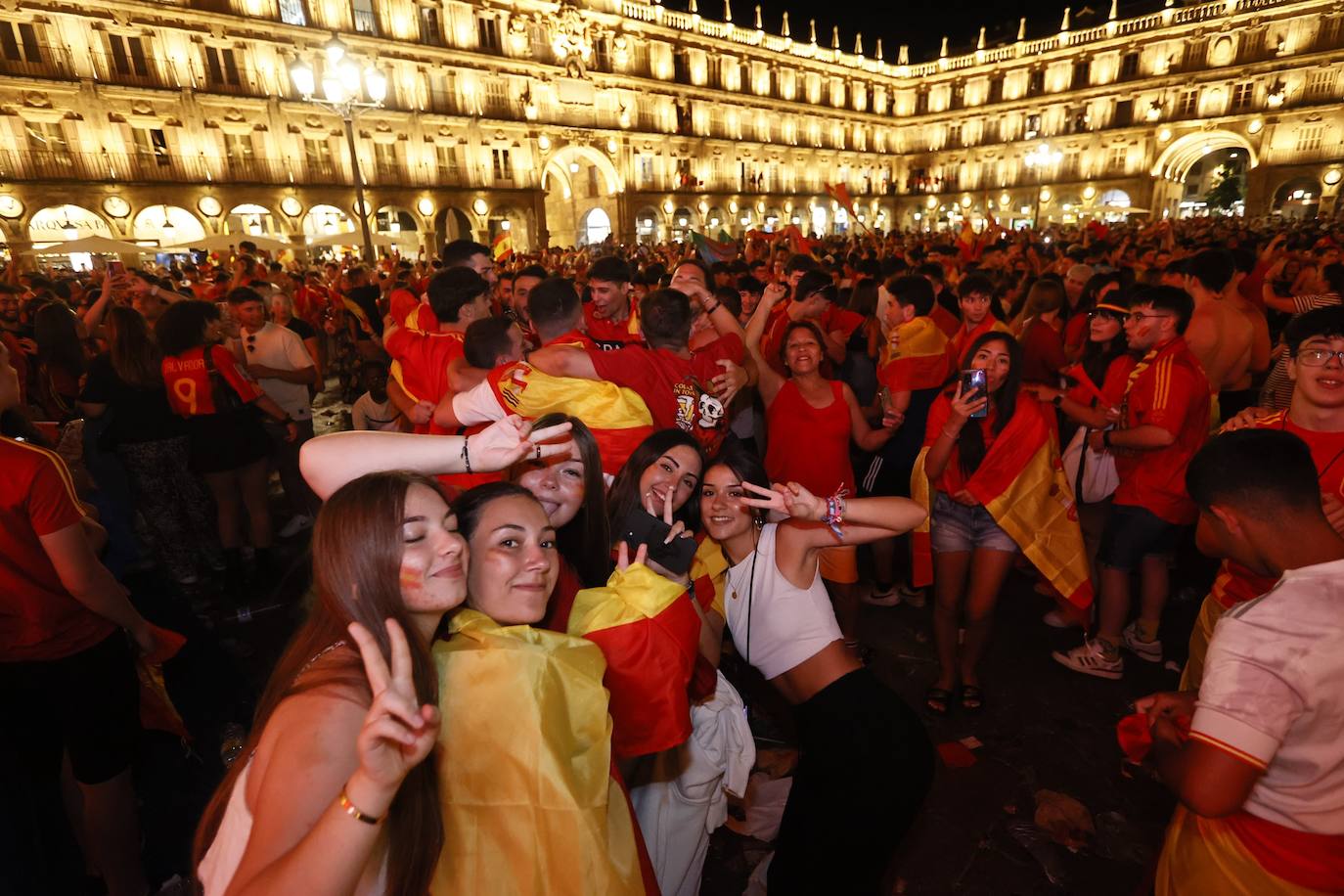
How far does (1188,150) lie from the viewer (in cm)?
3966

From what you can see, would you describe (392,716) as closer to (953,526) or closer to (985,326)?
(953,526)

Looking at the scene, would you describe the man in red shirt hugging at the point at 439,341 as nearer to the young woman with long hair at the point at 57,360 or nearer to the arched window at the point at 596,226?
the young woman with long hair at the point at 57,360

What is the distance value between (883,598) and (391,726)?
4.12 m

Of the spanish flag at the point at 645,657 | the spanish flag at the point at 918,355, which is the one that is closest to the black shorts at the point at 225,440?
the spanish flag at the point at 645,657

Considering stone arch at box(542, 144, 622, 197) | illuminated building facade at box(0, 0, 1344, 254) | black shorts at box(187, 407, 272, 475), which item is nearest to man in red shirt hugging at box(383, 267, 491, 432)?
black shorts at box(187, 407, 272, 475)

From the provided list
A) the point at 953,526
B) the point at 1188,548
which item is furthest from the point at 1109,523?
the point at 1188,548

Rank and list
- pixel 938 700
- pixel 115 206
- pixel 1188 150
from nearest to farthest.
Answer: pixel 938 700 < pixel 115 206 < pixel 1188 150

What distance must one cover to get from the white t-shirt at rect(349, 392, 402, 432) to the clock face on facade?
2453 cm

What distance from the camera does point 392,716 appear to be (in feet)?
3.78

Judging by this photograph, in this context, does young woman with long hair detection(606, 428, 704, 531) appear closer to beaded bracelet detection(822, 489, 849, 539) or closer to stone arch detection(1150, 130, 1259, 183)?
beaded bracelet detection(822, 489, 849, 539)

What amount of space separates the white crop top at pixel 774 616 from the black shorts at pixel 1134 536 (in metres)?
2.29

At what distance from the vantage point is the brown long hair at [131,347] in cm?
415

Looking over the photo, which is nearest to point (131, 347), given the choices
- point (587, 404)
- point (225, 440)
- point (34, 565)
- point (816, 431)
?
point (225, 440)

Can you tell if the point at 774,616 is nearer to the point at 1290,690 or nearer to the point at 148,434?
the point at 1290,690
